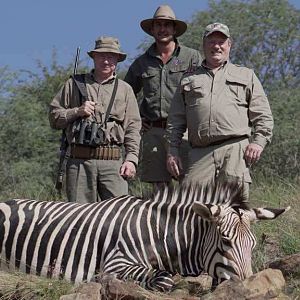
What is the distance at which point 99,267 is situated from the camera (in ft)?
20.6

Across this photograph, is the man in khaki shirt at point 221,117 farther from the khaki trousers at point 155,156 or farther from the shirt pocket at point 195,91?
the khaki trousers at point 155,156

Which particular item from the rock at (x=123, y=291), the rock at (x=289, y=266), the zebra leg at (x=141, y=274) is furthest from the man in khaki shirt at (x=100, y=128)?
the rock at (x=123, y=291)

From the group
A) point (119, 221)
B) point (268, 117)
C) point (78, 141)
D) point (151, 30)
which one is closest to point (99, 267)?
point (119, 221)

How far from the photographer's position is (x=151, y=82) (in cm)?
814

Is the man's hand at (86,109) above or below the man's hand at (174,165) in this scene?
above

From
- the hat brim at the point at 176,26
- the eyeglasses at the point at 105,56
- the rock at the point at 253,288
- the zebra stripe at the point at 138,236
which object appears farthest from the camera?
the hat brim at the point at 176,26

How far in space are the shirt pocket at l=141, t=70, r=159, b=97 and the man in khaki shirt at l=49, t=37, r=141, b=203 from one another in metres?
0.37

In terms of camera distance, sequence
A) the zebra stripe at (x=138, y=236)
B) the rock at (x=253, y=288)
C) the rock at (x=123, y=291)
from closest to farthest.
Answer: the rock at (x=253, y=288)
the rock at (x=123, y=291)
the zebra stripe at (x=138, y=236)

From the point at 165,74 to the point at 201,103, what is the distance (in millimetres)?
1081

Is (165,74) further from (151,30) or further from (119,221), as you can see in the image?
(119,221)

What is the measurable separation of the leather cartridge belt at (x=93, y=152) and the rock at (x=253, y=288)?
251 cm

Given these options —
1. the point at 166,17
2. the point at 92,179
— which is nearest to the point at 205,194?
the point at 92,179

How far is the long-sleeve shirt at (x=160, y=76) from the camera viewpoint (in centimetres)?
806

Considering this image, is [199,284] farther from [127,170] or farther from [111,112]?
[111,112]
